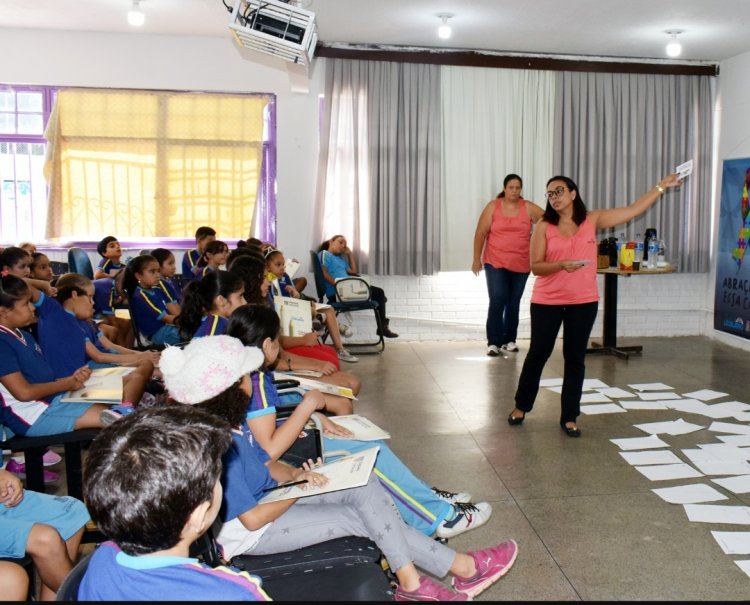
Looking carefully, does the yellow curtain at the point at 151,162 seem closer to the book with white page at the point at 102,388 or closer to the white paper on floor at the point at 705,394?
the book with white page at the point at 102,388

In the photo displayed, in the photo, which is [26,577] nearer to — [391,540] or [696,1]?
[391,540]

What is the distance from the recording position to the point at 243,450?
6.89ft

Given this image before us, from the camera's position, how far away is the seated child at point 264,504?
6.71ft

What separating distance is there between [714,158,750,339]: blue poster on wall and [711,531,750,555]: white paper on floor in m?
4.69

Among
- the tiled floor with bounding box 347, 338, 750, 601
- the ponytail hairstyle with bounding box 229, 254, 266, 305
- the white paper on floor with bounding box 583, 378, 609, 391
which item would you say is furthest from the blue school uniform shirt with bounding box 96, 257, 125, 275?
the white paper on floor with bounding box 583, 378, 609, 391

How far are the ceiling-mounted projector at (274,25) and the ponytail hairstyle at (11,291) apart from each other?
2661mm

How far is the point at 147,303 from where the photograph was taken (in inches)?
191

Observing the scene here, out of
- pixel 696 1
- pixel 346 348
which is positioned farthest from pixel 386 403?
pixel 696 1

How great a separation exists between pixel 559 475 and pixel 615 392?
1840 mm

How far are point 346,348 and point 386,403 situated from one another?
82.8 inches

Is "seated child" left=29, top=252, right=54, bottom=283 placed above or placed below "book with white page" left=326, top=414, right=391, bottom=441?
above

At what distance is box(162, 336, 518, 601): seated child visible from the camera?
204 centimetres

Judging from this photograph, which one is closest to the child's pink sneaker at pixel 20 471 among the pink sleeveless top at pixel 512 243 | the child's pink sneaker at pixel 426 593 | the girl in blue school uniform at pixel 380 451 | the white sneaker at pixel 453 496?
the girl in blue school uniform at pixel 380 451

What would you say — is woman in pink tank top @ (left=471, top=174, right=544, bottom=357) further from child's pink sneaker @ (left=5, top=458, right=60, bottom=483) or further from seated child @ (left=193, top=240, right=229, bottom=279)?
child's pink sneaker @ (left=5, top=458, right=60, bottom=483)
